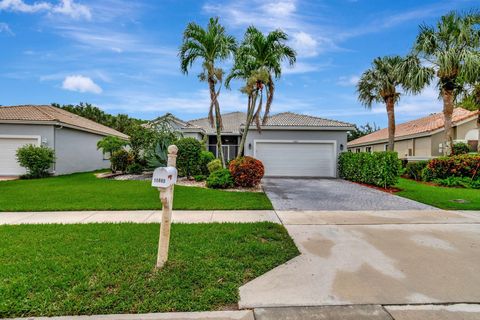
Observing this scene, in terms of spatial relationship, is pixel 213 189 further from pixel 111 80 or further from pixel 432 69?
pixel 432 69

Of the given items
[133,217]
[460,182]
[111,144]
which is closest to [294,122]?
[460,182]

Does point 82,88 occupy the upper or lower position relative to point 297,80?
upper

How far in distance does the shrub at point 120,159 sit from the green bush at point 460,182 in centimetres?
1708

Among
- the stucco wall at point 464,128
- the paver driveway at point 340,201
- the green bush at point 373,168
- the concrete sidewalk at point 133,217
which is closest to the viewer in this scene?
the concrete sidewalk at point 133,217

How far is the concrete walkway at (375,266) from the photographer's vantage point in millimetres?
2986

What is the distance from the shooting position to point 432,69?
14625 millimetres

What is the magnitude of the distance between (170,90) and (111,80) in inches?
140

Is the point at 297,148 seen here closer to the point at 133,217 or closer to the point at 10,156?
the point at 133,217

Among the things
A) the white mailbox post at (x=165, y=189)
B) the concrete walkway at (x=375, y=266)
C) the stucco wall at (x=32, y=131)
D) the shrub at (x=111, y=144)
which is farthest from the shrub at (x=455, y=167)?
the stucco wall at (x=32, y=131)

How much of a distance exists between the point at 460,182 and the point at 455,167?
44.0 inches

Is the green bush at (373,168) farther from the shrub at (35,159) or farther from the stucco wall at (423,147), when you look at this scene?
the shrub at (35,159)

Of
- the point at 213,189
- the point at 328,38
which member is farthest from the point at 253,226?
the point at 328,38

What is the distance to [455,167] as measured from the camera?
13.3m

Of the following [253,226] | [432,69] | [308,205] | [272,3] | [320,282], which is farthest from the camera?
[432,69]
